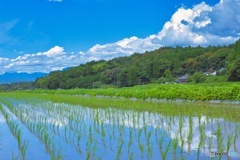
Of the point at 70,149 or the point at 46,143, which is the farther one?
the point at 46,143

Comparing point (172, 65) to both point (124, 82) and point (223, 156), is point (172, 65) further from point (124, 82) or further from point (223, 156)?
point (223, 156)

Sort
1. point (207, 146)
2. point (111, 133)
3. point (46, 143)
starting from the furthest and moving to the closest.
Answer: point (111, 133)
point (46, 143)
point (207, 146)

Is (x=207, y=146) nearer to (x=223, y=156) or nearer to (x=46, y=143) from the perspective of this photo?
(x=223, y=156)

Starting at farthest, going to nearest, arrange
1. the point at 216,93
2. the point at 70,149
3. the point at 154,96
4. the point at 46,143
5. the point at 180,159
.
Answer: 1. the point at 154,96
2. the point at 216,93
3. the point at 46,143
4. the point at 70,149
5. the point at 180,159

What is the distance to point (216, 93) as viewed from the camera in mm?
12406

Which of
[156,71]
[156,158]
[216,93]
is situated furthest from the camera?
[156,71]

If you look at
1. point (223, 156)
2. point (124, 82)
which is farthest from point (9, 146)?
point (124, 82)

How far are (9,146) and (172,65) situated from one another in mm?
47787

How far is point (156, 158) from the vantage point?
457 cm

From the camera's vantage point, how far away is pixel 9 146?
19.8 ft

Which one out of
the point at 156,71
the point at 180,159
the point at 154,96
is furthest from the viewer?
the point at 156,71

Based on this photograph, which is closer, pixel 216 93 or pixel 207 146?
pixel 207 146

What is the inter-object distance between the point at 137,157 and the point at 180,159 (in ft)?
2.14

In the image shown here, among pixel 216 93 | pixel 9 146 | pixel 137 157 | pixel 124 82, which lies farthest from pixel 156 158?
pixel 124 82
